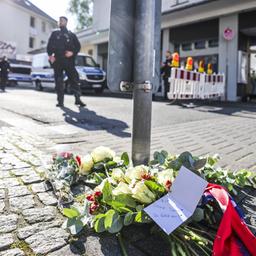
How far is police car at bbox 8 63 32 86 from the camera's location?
1212 inches

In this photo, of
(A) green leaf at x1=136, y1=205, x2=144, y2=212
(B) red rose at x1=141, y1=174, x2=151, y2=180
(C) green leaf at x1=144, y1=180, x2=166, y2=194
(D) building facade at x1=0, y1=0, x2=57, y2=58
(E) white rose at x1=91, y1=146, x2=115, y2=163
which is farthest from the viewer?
(D) building facade at x1=0, y1=0, x2=57, y2=58

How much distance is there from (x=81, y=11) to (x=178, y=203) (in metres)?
53.5

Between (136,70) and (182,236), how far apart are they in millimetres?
1282

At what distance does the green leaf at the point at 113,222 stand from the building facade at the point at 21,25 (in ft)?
155

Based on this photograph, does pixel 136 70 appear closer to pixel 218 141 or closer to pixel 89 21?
pixel 218 141

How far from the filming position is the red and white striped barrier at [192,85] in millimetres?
10556

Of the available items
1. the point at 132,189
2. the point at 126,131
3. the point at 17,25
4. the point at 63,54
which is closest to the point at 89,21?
the point at 17,25

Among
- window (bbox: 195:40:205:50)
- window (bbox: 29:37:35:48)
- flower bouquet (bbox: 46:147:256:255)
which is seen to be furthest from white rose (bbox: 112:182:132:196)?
window (bbox: 29:37:35:48)

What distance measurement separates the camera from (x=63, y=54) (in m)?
8.76

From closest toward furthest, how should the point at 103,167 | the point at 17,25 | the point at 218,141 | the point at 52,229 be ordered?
the point at 52,229, the point at 103,167, the point at 218,141, the point at 17,25

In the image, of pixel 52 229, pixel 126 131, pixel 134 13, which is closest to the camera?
pixel 52 229

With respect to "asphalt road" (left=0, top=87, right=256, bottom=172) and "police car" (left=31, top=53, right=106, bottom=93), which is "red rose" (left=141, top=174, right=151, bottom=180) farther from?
"police car" (left=31, top=53, right=106, bottom=93)

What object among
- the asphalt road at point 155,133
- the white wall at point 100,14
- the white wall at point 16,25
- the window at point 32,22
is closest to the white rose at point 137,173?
the asphalt road at point 155,133

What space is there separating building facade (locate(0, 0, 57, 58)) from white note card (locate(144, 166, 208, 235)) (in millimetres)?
47384
